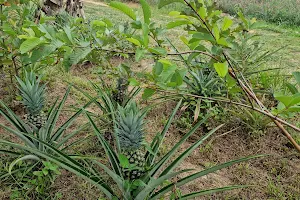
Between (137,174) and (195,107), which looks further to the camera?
(195,107)

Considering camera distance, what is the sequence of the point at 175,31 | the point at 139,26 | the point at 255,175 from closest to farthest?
A: the point at 139,26 < the point at 255,175 < the point at 175,31

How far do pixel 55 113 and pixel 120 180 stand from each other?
80 centimetres

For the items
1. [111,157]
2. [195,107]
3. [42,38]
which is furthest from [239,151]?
[42,38]

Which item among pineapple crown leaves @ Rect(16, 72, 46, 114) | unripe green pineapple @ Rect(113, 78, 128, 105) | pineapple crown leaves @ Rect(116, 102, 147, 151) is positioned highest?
pineapple crown leaves @ Rect(116, 102, 147, 151)

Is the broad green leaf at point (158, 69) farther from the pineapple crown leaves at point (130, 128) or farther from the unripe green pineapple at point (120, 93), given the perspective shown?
the unripe green pineapple at point (120, 93)

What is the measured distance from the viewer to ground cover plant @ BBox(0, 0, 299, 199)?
50.9 inches

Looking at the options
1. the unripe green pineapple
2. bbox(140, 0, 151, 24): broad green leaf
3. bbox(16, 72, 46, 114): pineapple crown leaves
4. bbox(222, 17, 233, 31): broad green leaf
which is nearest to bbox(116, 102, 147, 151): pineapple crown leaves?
bbox(140, 0, 151, 24): broad green leaf

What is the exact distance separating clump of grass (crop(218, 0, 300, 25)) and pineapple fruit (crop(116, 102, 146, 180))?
694 cm

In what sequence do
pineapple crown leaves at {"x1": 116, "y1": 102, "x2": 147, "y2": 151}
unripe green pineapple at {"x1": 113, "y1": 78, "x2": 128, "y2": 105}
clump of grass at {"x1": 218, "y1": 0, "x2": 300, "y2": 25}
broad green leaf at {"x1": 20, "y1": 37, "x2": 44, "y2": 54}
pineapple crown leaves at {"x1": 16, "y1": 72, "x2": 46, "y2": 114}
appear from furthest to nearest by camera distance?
clump of grass at {"x1": 218, "y1": 0, "x2": 300, "y2": 25}
unripe green pineapple at {"x1": 113, "y1": 78, "x2": 128, "y2": 105}
pineapple crown leaves at {"x1": 16, "y1": 72, "x2": 46, "y2": 114}
pineapple crown leaves at {"x1": 116, "y1": 102, "x2": 147, "y2": 151}
broad green leaf at {"x1": 20, "y1": 37, "x2": 44, "y2": 54}

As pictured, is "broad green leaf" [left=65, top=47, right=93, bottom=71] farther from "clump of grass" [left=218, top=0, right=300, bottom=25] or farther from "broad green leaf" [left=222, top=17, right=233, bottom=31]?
"clump of grass" [left=218, top=0, right=300, bottom=25]

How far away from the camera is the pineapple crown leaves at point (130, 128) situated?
1500mm

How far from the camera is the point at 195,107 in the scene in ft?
9.48

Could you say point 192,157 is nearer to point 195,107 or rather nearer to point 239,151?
point 239,151

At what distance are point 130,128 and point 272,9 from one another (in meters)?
8.70
